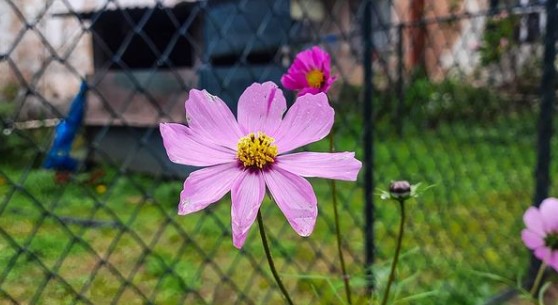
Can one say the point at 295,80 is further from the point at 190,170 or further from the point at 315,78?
the point at 190,170

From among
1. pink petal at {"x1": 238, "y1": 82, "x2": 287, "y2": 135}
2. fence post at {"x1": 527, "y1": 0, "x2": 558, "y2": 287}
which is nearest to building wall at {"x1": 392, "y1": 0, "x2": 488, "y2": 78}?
fence post at {"x1": 527, "y1": 0, "x2": 558, "y2": 287}

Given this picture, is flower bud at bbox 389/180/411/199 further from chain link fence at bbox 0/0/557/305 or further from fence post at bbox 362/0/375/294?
fence post at bbox 362/0/375/294

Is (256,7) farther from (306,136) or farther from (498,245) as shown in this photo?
(306,136)

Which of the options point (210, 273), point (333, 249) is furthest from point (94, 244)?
point (333, 249)

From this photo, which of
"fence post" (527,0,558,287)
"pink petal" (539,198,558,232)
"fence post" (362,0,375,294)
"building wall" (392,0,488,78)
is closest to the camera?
"pink petal" (539,198,558,232)

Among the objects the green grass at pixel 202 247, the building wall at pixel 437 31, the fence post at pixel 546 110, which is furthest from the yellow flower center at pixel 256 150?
the fence post at pixel 546 110

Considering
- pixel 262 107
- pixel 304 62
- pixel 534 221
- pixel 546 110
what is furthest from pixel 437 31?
pixel 262 107

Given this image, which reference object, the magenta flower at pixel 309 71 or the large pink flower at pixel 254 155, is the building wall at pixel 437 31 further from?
the large pink flower at pixel 254 155

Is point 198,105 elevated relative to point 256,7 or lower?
lower
